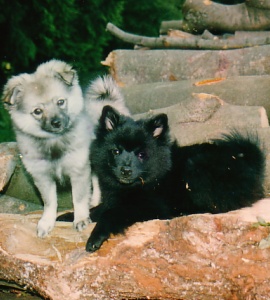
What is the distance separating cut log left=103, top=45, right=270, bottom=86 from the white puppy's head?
281cm

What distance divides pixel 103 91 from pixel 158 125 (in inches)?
49.1

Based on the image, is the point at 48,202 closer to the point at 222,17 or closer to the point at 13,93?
the point at 13,93

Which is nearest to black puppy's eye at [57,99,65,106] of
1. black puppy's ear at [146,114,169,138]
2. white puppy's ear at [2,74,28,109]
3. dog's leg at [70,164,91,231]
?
white puppy's ear at [2,74,28,109]

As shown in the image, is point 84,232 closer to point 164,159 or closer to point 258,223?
point 164,159

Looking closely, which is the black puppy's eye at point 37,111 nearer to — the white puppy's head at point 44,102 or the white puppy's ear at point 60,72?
the white puppy's head at point 44,102

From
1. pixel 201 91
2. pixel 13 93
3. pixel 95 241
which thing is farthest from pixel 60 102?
pixel 201 91

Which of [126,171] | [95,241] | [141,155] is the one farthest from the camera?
[141,155]

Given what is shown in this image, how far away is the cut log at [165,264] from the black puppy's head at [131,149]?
0.48 meters

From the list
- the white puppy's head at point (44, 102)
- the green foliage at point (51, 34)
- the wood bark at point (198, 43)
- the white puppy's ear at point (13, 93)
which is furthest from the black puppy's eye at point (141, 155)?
the green foliage at point (51, 34)

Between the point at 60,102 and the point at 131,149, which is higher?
the point at 60,102

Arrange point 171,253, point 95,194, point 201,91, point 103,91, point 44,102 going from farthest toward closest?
point 201,91
point 103,91
point 95,194
point 44,102
point 171,253

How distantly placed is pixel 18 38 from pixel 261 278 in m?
7.11

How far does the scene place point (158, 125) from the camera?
4211 mm

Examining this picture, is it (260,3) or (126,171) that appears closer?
(126,171)
